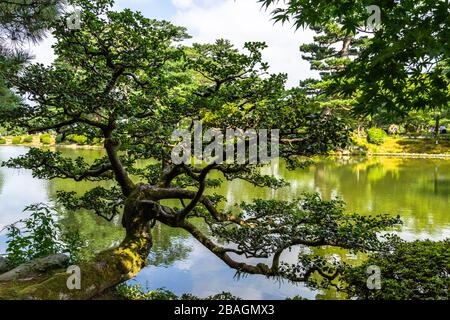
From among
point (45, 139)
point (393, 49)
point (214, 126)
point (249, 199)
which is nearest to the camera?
point (393, 49)

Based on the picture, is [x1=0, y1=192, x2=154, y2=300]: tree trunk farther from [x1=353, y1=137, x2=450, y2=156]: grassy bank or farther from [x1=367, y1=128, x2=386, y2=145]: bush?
[x1=367, y1=128, x2=386, y2=145]: bush

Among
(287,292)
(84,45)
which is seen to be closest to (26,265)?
(84,45)

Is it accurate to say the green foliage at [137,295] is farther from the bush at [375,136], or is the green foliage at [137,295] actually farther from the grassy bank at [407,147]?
the bush at [375,136]

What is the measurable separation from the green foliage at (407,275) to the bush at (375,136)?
2627 centimetres

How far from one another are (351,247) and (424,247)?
6.42 ft

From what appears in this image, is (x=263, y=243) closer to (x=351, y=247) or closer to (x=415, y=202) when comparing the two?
(x=351, y=247)

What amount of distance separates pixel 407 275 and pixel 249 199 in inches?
311

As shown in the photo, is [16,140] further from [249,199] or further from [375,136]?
[375,136]

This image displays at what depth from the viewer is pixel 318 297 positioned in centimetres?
545

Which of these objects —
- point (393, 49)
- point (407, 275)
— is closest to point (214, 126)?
point (393, 49)

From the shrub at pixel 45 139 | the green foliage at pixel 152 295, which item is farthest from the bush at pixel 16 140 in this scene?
the green foliage at pixel 152 295

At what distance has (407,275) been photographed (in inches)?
162

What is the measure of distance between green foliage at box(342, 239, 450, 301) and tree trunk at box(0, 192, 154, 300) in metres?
2.46
